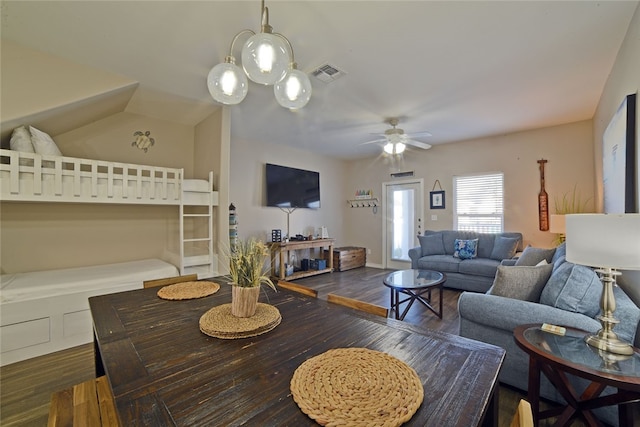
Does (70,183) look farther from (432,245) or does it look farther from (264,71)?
(432,245)

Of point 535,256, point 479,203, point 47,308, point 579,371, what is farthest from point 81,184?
point 479,203

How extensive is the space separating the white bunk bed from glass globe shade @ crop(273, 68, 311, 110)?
2178mm

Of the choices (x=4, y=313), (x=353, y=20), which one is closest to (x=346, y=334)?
(x=353, y=20)

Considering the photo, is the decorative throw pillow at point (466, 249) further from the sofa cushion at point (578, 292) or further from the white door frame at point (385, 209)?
the sofa cushion at point (578, 292)

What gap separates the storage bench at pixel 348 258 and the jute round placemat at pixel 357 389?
4.87 metres

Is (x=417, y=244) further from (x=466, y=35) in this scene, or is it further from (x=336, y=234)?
(x=466, y=35)

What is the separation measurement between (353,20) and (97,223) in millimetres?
3706

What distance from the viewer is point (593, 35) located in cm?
213

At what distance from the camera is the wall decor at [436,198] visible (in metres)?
5.41

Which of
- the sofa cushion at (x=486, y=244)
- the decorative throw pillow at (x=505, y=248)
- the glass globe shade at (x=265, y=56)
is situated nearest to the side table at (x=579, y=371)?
the glass globe shade at (x=265, y=56)

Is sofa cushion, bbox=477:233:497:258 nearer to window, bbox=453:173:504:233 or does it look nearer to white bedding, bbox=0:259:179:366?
window, bbox=453:173:504:233

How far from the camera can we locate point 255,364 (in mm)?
956

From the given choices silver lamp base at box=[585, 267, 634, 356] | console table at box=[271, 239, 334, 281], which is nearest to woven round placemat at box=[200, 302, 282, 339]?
silver lamp base at box=[585, 267, 634, 356]

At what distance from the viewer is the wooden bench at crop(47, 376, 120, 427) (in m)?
1.00
